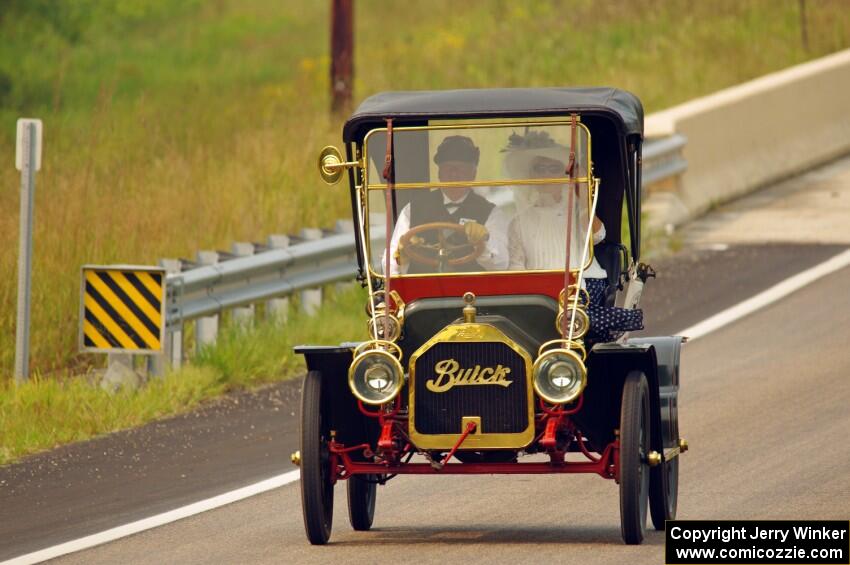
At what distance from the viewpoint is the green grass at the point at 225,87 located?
1406 cm

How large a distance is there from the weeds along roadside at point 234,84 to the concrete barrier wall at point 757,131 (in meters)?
1.99

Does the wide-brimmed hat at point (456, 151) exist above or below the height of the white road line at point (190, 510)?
above

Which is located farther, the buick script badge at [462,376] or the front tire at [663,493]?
the front tire at [663,493]

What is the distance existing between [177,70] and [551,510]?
26404mm

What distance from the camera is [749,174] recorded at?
67.8ft

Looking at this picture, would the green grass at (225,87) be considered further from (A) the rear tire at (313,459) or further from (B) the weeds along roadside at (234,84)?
(A) the rear tire at (313,459)

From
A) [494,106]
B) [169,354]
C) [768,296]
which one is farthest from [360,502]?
[768,296]

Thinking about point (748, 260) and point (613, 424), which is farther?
point (748, 260)

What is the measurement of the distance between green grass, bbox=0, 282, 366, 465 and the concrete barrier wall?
595 cm

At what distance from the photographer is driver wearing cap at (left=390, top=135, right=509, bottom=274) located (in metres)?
8.91

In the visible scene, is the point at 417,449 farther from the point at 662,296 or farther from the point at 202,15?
the point at 202,15

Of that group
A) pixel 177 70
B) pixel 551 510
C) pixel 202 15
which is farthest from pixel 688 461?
pixel 202 15

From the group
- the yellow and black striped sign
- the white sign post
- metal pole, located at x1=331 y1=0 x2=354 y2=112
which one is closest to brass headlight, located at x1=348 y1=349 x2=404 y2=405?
the yellow and black striped sign

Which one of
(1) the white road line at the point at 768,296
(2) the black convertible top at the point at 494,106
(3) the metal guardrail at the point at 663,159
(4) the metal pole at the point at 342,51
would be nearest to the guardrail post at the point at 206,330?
(1) the white road line at the point at 768,296
